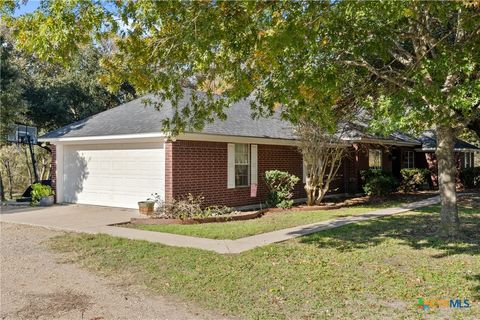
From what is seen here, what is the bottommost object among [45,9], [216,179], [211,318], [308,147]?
[211,318]

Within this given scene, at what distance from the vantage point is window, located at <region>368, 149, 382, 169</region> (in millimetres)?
23159

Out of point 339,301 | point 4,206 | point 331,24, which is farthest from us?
point 4,206

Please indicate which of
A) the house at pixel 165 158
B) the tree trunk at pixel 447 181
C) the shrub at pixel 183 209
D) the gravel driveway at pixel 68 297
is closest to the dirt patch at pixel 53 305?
the gravel driveway at pixel 68 297

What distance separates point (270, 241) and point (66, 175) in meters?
11.2

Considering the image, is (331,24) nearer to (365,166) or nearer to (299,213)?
(299,213)

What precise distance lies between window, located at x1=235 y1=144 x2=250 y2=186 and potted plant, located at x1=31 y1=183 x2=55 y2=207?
735 cm

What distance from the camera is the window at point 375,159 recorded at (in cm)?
2316

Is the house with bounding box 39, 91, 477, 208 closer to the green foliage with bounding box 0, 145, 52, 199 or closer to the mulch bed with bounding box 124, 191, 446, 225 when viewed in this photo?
the mulch bed with bounding box 124, 191, 446, 225

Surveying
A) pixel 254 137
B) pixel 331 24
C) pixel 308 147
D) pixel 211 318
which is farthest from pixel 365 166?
pixel 211 318

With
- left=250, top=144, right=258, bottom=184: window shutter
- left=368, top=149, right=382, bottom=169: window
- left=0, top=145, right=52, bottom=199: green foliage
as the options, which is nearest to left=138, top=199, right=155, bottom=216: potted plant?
left=250, top=144, right=258, bottom=184: window shutter

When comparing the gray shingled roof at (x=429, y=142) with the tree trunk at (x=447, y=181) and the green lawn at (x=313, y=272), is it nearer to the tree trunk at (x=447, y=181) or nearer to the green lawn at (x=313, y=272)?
the green lawn at (x=313, y=272)

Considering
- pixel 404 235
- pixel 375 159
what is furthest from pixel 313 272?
pixel 375 159

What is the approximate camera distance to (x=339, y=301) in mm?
5781

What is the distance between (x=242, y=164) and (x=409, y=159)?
561 inches
